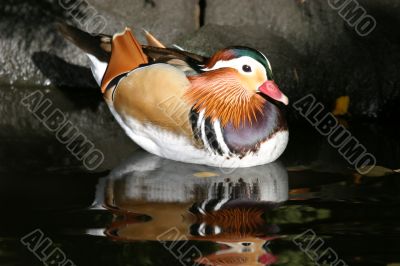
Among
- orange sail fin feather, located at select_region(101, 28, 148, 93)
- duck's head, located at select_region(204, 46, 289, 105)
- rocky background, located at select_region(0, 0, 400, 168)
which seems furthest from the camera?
rocky background, located at select_region(0, 0, 400, 168)

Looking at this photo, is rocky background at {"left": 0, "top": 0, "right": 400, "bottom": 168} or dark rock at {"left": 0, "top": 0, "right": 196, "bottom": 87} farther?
dark rock at {"left": 0, "top": 0, "right": 196, "bottom": 87}

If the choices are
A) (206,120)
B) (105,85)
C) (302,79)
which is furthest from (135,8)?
(206,120)

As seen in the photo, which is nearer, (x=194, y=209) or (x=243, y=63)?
(x=194, y=209)

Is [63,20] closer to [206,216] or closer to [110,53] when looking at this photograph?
[110,53]

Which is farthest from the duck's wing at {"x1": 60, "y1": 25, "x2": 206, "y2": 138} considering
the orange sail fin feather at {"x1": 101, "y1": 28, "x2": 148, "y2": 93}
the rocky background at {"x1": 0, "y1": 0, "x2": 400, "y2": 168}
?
the rocky background at {"x1": 0, "y1": 0, "x2": 400, "y2": 168}

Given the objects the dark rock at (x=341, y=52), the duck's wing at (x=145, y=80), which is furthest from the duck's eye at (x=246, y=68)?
the dark rock at (x=341, y=52)

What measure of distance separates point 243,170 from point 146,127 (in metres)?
0.65

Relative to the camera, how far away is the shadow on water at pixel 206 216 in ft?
15.5

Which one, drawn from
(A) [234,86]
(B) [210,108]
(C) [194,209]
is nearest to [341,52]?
(A) [234,86]

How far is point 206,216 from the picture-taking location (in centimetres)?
530

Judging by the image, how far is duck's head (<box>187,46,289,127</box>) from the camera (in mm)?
5957

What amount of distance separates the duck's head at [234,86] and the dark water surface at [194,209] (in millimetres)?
362

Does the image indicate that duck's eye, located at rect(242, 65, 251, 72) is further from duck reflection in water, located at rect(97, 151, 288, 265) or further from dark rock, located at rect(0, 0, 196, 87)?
dark rock, located at rect(0, 0, 196, 87)

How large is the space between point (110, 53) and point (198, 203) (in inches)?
58.5
